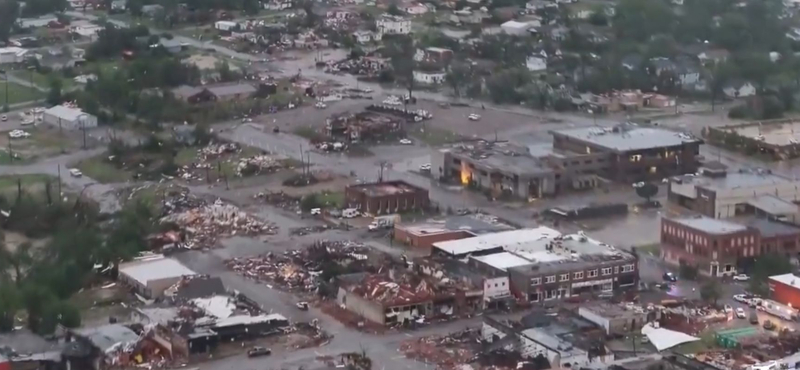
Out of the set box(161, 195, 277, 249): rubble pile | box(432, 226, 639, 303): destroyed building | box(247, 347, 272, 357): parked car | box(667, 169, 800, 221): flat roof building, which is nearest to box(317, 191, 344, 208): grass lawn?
box(161, 195, 277, 249): rubble pile

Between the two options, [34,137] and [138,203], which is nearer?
[138,203]

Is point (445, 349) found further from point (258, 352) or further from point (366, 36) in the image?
point (366, 36)

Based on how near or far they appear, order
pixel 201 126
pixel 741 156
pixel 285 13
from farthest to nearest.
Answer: pixel 285 13, pixel 201 126, pixel 741 156

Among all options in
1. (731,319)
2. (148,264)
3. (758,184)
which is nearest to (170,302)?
(148,264)

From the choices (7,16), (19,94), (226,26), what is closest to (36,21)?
(7,16)

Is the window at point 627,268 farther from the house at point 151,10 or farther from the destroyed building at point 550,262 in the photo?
the house at point 151,10

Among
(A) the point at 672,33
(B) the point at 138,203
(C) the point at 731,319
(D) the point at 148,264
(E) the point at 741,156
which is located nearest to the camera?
(C) the point at 731,319

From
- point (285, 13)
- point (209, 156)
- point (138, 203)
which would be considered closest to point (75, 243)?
point (138, 203)

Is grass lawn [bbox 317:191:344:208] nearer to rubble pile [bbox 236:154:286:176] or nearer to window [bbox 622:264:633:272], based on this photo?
rubble pile [bbox 236:154:286:176]

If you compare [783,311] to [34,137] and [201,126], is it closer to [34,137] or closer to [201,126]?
[201,126]
